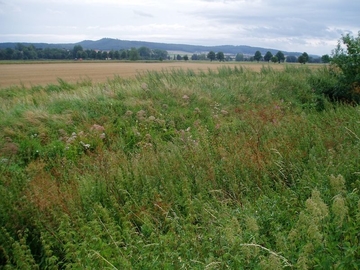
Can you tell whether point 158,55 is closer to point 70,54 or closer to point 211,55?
point 211,55

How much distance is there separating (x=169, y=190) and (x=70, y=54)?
54.7 metres

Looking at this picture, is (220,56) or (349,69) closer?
(349,69)

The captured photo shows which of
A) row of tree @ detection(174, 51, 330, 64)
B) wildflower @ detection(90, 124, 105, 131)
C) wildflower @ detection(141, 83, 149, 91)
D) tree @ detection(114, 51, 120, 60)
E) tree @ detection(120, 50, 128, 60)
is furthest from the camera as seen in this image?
tree @ detection(114, 51, 120, 60)

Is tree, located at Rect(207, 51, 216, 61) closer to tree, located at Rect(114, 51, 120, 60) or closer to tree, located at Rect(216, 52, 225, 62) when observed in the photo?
tree, located at Rect(216, 52, 225, 62)

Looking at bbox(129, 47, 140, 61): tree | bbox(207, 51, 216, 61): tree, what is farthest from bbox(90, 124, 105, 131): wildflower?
bbox(129, 47, 140, 61): tree

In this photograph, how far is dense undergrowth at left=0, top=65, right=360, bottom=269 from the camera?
306 cm

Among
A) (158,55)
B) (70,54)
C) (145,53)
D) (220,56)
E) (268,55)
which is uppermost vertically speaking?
(145,53)

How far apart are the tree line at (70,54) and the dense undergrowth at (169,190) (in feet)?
120

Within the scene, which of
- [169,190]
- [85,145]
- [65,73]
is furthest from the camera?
[65,73]

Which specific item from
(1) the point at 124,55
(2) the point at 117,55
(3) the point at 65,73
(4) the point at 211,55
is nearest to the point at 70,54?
(2) the point at 117,55

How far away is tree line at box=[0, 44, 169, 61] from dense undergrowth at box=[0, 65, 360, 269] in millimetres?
36544

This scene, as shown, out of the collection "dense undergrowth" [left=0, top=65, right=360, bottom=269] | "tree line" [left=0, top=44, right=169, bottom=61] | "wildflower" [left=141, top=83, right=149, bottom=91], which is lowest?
"dense undergrowth" [left=0, top=65, right=360, bottom=269]

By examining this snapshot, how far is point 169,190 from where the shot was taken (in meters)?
5.19

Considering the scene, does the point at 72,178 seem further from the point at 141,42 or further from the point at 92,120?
the point at 141,42
